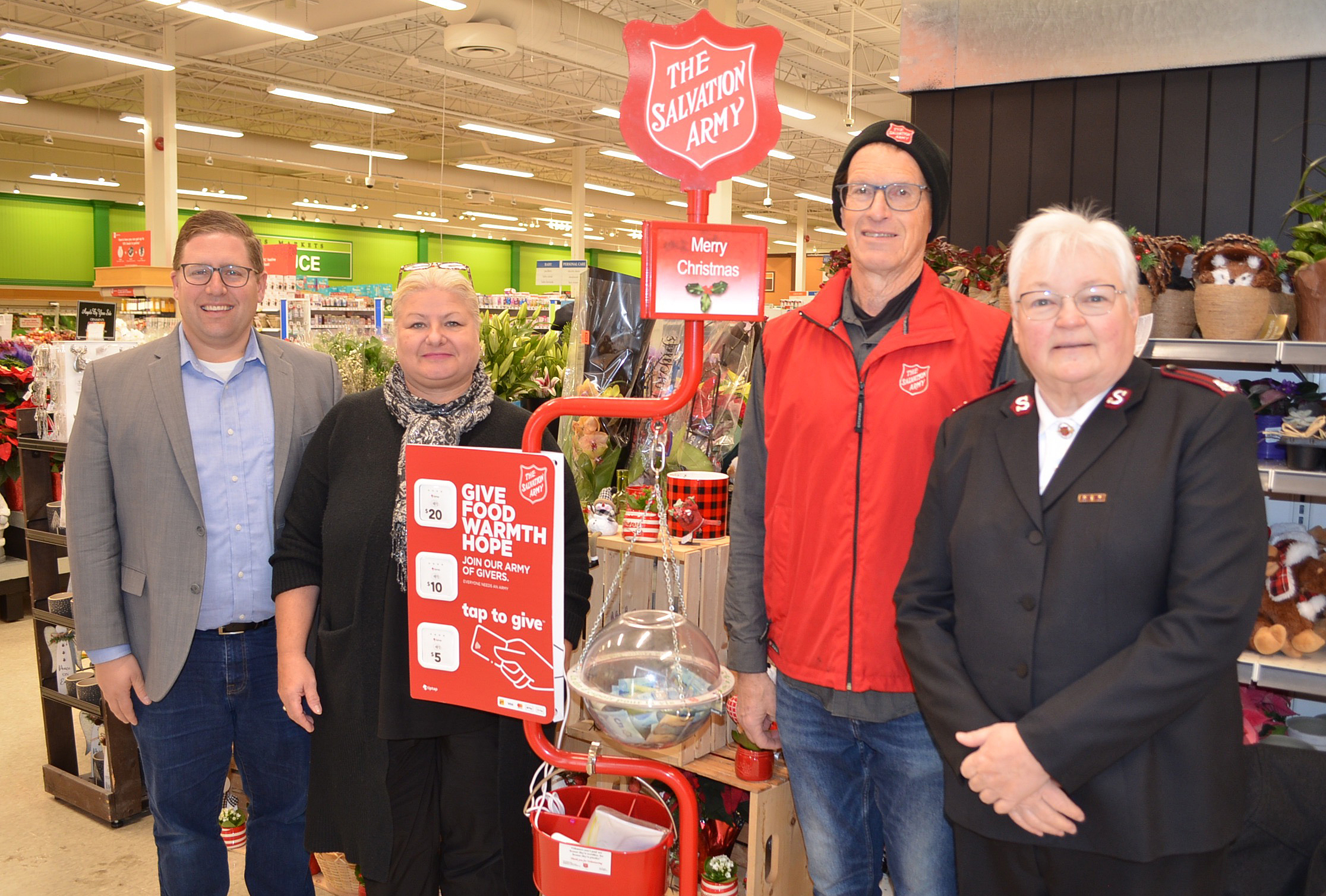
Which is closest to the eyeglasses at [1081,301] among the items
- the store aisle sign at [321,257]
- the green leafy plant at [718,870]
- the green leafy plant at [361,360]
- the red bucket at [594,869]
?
the red bucket at [594,869]

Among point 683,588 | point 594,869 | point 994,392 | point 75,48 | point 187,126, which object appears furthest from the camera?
point 187,126

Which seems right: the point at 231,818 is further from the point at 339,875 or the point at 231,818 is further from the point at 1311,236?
the point at 1311,236

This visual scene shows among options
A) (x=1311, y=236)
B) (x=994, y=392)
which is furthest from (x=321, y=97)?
(x=994, y=392)

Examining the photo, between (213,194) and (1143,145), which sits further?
(213,194)

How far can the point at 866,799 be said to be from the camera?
1.81m

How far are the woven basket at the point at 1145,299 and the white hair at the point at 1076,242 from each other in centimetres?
115

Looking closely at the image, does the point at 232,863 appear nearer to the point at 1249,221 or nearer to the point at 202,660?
the point at 202,660

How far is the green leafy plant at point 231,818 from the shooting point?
3146 mm

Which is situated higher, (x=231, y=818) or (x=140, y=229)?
(x=140, y=229)

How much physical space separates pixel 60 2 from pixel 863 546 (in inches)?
497

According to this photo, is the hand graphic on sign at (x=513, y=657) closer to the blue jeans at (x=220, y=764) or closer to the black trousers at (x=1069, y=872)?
the black trousers at (x=1069, y=872)

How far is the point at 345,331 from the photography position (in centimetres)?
454

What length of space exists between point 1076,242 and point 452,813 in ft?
5.43

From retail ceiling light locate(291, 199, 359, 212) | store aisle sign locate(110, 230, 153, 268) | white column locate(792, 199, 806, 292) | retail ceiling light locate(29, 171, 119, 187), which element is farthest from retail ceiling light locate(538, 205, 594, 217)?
store aisle sign locate(110, 230, 153, 268)
